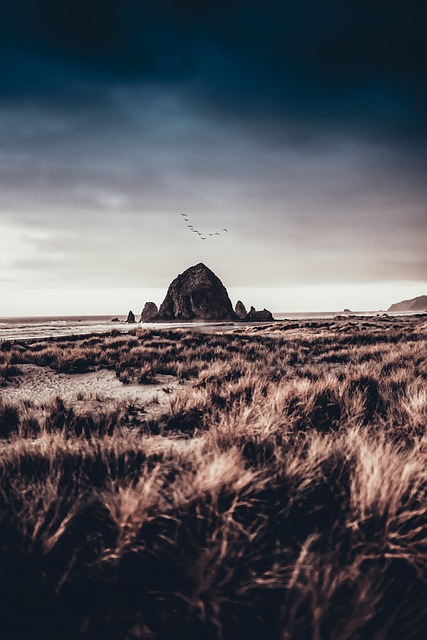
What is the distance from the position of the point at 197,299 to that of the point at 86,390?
10586cm

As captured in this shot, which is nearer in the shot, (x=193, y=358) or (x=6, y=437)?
(x=6, y=437)

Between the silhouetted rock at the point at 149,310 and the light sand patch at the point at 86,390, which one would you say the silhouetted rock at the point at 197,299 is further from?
the light sand patch at the point at 86,390

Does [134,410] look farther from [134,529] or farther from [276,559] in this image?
[276,559]

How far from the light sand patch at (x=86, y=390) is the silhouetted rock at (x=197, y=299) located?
327 feet

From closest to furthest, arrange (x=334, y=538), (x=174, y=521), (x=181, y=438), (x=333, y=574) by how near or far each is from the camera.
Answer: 1. (x=333, y=574)
2. (x=334, y=538)
3. (x=174, y=521)
4. (x=181, y=438)

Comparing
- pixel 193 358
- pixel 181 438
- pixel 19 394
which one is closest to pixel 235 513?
pixel 181 438

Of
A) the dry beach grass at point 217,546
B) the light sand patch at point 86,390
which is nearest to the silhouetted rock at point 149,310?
the light sand patch at point 86,390

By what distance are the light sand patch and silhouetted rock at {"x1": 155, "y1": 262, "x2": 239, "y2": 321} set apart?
9959 centimetres

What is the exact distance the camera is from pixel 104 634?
126cm

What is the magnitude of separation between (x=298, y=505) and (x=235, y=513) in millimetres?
422

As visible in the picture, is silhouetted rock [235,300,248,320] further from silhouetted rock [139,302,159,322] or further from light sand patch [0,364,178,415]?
light sand patch [0,364,178,415]

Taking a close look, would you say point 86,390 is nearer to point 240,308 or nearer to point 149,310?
point 149,310

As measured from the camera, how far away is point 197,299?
112750 millimetres

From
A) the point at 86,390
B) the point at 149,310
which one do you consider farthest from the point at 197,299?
the point at 86,390
